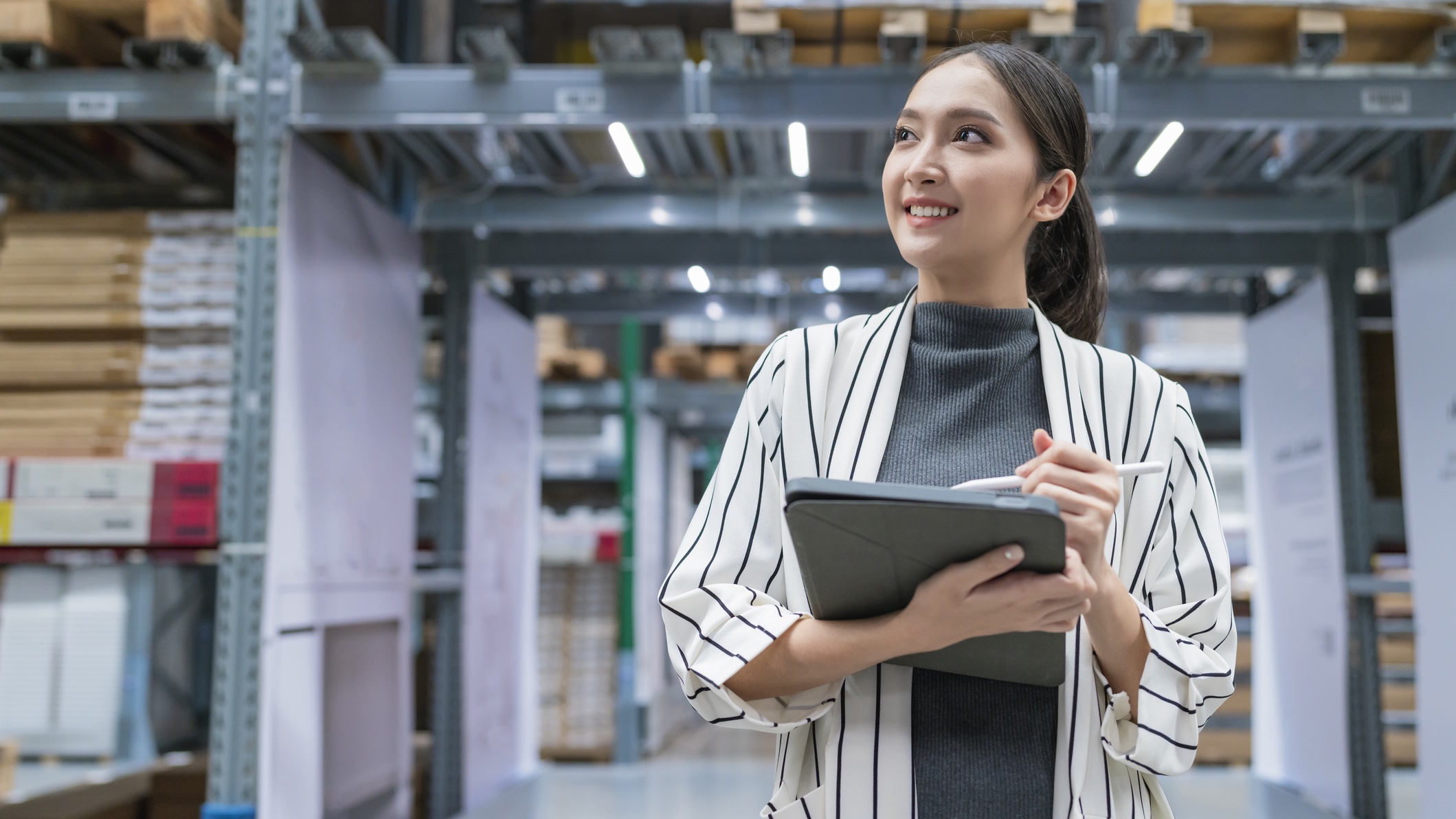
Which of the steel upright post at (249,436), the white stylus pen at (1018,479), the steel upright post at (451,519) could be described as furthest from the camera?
the steel upright post at (451,519)

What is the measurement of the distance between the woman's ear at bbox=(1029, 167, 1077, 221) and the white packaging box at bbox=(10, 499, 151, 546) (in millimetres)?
3359

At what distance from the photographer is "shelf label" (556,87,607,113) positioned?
4031mm

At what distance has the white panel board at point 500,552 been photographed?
5934 mm

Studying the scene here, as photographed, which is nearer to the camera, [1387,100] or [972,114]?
[972,114]

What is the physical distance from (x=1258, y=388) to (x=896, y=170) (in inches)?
243

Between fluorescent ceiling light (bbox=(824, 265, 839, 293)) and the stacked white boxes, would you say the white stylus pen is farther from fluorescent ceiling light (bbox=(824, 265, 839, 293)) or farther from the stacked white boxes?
fluorescent ceiling light (bbox=(824, 265, 839, 293))

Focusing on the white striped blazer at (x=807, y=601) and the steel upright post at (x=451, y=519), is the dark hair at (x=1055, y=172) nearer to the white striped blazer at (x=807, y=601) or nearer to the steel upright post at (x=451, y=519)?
the white striped blazer at (x=807, y=601)

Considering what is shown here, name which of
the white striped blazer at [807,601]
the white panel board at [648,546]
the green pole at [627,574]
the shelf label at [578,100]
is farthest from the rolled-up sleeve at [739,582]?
the white panel board at [648,546]

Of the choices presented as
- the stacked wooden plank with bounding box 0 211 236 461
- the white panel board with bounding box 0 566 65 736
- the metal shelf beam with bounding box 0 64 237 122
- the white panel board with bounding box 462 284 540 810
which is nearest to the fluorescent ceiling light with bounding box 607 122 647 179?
the metal shelf beam with bounding box 0 64 237 122

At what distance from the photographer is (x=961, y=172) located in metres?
1.27

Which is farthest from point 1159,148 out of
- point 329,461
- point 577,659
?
point 577,659

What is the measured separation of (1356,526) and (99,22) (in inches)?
227

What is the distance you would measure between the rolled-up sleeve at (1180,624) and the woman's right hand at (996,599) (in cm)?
16

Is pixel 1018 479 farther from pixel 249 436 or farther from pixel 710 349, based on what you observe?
pixel 710 349
